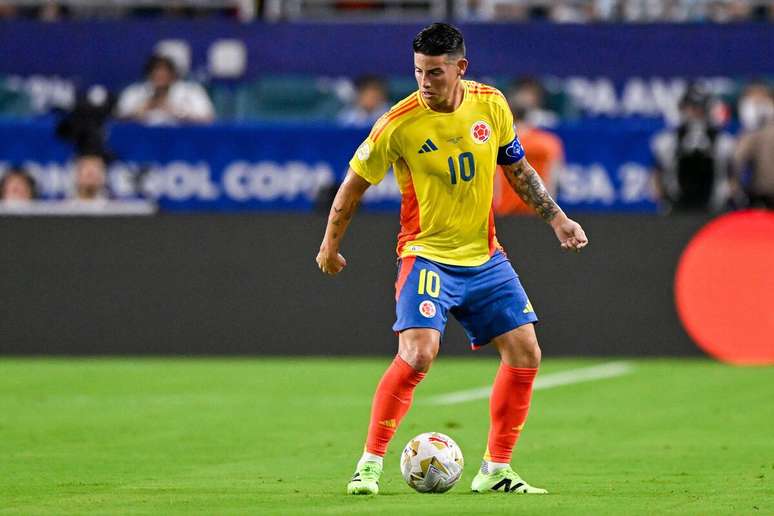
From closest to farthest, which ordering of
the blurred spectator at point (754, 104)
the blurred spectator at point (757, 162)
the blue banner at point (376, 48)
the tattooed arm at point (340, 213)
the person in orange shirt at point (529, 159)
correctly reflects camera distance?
the tattooed arm at point (340, 213) < the person in orange shirt at point (529, 159) < the blurred spectator at point (757, 162) < the blurred spectator at point (754, 104) < the blue banner at point (376, 48)

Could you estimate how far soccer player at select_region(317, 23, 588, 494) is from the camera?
7773mm

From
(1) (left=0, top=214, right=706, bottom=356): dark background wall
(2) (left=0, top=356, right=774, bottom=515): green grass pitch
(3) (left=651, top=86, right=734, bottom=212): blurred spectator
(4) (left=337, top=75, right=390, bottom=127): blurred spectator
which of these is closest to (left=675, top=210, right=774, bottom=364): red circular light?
(1) (left=0, top=214, right=706, bottom=356): dark background wall

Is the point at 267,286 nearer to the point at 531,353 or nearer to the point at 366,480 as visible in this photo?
the point at 531,353

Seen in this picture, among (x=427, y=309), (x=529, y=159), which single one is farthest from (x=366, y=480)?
(x=529, y=159)

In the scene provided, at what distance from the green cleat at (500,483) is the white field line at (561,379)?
4829 millimetres

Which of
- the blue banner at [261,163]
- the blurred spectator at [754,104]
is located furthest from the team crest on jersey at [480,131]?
the blurred spectator at [754,104]

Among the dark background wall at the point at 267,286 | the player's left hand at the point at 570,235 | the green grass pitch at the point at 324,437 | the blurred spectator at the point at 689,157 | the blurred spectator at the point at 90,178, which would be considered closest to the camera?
the green grass pitch at the point at 324,437

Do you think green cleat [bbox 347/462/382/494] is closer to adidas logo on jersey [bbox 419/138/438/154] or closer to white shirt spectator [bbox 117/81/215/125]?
adidas logo on jersey [bbox 419/138/438/154]

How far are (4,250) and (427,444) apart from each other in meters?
9.92

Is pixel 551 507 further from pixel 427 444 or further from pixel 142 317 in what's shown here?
pixel 142 317

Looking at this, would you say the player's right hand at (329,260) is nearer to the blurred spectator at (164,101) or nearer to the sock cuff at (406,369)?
the sock cuff at (406,369)

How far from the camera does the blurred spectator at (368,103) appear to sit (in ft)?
63.2

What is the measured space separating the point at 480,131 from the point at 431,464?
1.59 m

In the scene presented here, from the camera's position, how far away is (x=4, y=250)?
16.8 m
